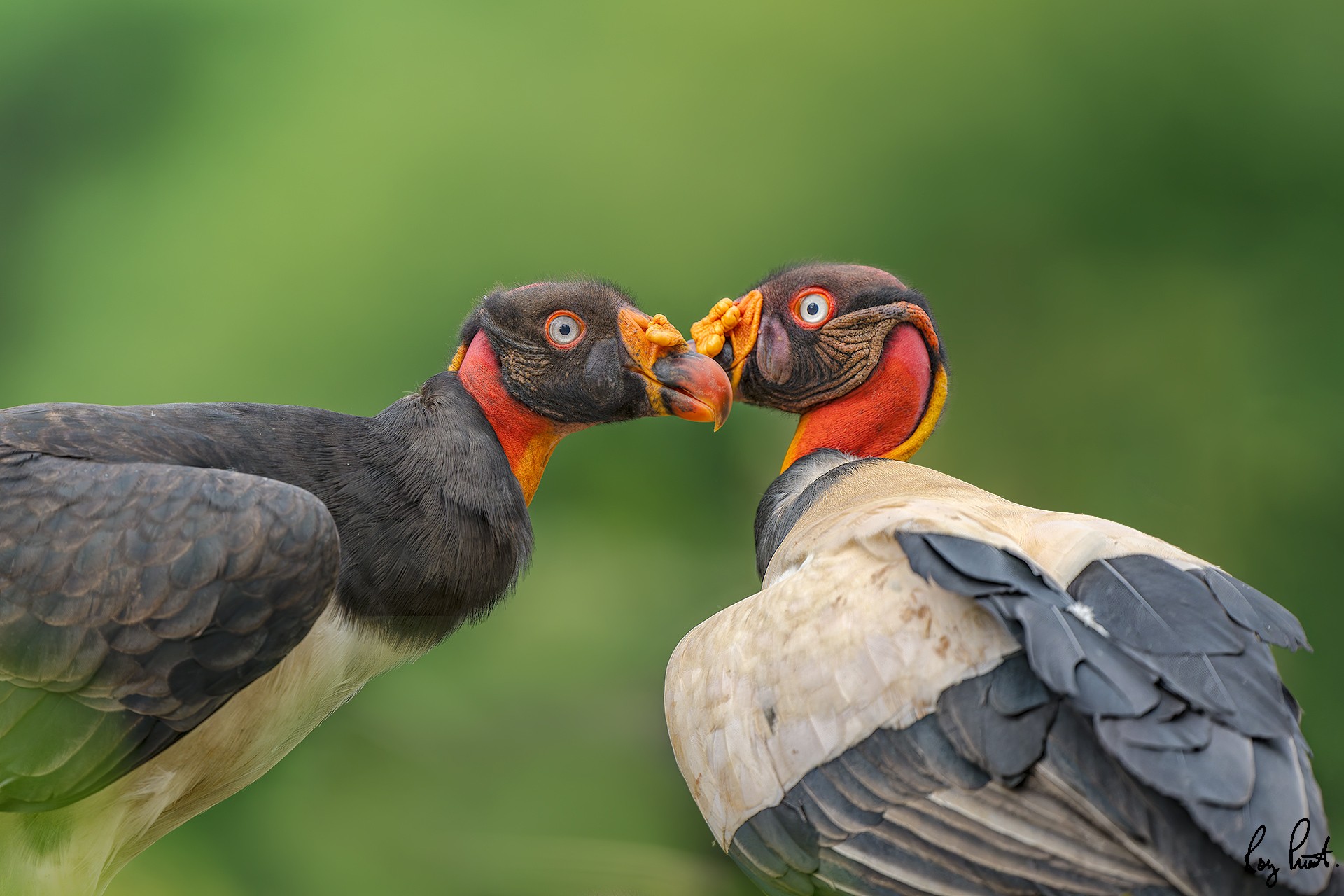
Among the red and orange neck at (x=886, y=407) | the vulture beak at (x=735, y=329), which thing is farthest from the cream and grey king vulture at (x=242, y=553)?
the red and orange neck at (x=886, y=407)

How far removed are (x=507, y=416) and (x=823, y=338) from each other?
0.58 metres

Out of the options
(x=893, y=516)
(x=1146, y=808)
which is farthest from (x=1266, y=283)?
(x=1146, y=808)

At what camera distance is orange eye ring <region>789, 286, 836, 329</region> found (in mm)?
1967

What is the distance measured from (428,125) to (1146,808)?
7.10 ft

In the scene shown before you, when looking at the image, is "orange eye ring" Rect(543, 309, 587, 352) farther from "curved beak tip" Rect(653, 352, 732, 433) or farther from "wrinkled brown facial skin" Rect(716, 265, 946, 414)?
"wrinkled brown facial skin" Rect(716, 265, 946, 414)

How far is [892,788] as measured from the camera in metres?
1.18

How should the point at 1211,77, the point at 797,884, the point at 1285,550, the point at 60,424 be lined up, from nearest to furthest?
the point at 797,884
the point at 60,424
the point at 1285,550
the point at 1211,77

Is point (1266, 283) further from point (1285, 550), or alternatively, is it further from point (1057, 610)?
point (1057, 610)

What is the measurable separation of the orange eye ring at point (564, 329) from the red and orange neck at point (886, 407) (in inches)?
19.8

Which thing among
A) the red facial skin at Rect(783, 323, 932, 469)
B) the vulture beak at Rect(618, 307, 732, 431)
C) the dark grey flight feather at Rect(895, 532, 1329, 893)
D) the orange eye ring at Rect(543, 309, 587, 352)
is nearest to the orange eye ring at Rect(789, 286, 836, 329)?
the red facial skin at Rect(783, 323, 932, 469)

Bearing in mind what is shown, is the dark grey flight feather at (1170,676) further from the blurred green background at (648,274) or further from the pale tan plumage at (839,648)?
the blurred green background at (648,274)
